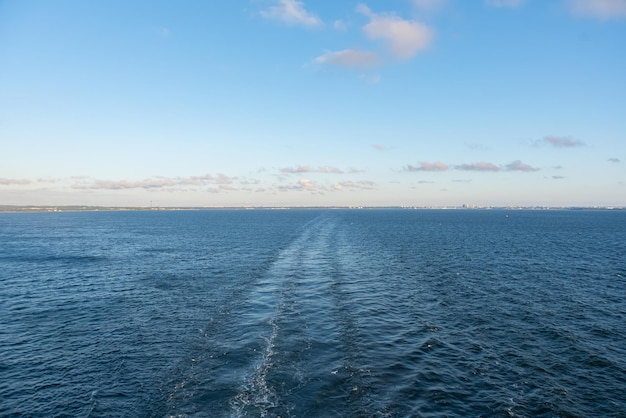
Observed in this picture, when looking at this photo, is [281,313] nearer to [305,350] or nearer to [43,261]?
[305,350]

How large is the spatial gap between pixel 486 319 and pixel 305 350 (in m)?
24.5

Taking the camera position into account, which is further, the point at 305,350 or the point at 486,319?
the point at 486,319

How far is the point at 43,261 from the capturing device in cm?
8969

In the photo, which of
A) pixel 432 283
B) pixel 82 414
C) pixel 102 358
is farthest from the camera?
pixel 432 283

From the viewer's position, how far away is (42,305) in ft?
175

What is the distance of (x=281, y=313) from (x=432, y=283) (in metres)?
30.7

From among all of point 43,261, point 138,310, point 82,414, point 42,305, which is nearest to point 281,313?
point 138,310

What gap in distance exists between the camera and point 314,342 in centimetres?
3869

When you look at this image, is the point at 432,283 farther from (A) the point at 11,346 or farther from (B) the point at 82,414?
(A) the point at 11,346

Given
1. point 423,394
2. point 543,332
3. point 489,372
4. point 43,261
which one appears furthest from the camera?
point 43,261

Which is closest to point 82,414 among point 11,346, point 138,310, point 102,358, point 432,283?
point 102,358

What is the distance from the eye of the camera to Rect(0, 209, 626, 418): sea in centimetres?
2831

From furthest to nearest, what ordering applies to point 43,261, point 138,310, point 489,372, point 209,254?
point 209,254 < point 43,261 < point 138,310 < point 489,372

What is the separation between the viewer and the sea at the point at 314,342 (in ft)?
92.9
